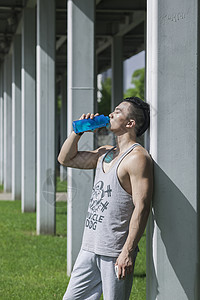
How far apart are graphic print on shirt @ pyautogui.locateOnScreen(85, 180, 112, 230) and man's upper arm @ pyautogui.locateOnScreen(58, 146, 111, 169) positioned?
0.38 metres

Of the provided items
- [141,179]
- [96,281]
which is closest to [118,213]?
[141,179]

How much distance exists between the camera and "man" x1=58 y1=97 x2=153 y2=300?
3859mm

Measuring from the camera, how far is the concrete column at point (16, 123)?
18.4 m

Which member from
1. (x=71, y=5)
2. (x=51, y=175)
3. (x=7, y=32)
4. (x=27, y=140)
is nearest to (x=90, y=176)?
(x=71, y=5)

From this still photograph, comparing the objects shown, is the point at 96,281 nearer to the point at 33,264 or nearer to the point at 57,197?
the point at 33,264

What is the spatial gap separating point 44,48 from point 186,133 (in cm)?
812

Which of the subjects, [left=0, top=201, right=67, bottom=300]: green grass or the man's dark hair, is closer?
the man's dark hair

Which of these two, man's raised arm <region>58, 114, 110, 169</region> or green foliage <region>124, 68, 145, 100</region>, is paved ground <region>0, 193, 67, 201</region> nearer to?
man's raised arm <region>58, 114, 110, 169</region>

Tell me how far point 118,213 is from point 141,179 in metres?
0.28

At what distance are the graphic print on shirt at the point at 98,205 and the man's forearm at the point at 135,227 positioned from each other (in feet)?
0.80

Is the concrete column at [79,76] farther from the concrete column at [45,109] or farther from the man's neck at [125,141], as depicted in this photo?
the concrete column at [45,109]

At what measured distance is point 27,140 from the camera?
1527 centimetres

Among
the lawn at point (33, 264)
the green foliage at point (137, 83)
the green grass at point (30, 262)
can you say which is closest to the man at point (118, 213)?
the lawn at point (33, 264)

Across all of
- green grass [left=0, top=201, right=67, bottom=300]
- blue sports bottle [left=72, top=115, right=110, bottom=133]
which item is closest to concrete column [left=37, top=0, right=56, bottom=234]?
green grass [left=0, top=201, right=67, bottom=300]
